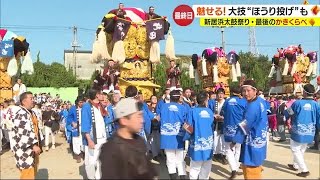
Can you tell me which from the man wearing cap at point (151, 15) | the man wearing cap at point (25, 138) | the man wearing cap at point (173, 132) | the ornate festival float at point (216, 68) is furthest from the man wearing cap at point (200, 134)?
the ornate festival float at point (216, 68)

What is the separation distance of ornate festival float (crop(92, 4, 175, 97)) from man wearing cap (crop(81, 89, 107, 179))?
3.37 metres

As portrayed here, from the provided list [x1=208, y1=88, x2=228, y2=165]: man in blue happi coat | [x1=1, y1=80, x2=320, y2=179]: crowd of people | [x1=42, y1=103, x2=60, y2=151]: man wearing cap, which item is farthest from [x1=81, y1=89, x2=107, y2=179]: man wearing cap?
[x1=42, y1=103, x2=60, y2=151]: man wearing cap

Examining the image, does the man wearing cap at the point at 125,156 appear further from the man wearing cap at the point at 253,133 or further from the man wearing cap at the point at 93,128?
the man wearing cap at the point at 93,128

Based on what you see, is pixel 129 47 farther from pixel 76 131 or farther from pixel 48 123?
pixel 48 123

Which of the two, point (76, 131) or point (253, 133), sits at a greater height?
point (253, 133)

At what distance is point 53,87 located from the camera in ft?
122

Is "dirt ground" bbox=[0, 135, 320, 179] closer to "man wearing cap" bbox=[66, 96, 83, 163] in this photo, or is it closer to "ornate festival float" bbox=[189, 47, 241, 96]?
"man wearing cap" bbox=[66, 96, 83, 163]

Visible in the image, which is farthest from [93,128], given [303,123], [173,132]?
[303,123]

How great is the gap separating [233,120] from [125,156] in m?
5.60

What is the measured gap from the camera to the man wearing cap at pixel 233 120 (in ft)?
25.5

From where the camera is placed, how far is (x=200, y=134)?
272 inches

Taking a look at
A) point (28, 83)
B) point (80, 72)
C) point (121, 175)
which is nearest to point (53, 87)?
point (28, 83)

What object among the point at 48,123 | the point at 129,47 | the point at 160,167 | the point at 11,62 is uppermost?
the point at 129,47

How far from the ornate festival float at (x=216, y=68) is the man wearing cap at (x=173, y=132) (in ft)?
17.7
